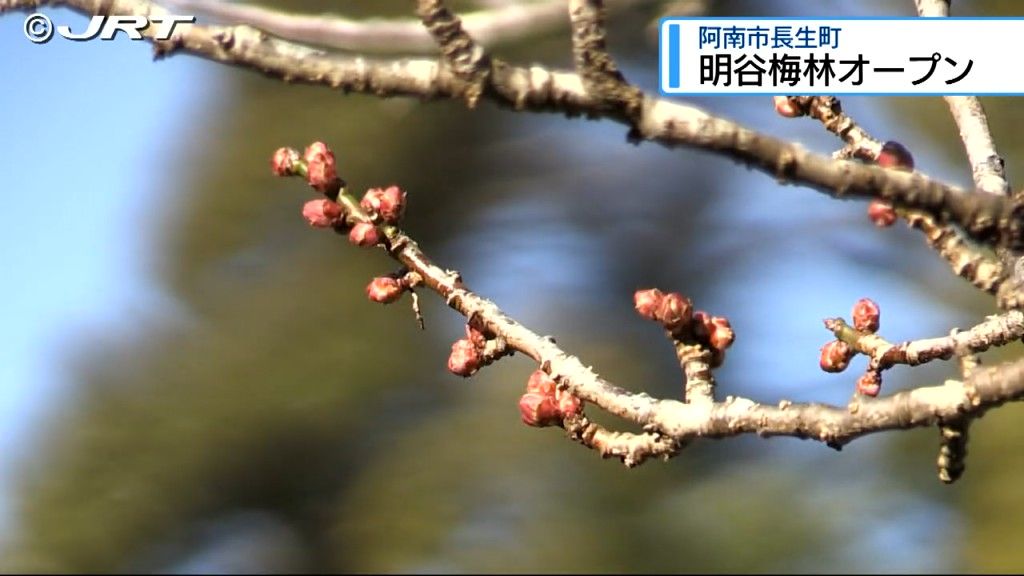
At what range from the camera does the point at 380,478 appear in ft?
16.0

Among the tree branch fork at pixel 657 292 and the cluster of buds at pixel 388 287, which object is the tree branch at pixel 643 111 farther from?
the cluster of buds at pixel 388 287

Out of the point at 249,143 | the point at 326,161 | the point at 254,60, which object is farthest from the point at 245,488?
the point at 254,60

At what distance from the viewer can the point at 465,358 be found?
2.87 ft

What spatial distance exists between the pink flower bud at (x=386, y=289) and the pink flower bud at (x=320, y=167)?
8cm

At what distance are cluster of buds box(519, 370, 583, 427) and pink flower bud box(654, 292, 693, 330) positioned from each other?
89mm

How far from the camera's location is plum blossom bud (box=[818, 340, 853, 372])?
98cm

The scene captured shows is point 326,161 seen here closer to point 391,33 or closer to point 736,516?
point 391,33

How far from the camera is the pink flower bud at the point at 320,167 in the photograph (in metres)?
0.88

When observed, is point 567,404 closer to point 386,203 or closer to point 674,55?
point 386,203

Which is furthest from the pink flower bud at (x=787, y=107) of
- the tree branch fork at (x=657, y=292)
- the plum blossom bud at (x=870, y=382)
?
the plum blossom bud at (x=870, y=382)

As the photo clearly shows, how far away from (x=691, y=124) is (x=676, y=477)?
444cm

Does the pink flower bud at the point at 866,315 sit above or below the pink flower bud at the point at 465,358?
above

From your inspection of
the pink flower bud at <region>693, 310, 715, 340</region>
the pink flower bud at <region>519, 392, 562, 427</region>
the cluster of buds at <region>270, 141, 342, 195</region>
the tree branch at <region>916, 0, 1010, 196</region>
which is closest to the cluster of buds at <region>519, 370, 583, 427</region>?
the pink flower bud at <region>519, 392, 562, 427</region>

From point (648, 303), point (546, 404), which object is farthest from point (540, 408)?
point (648, 303)
